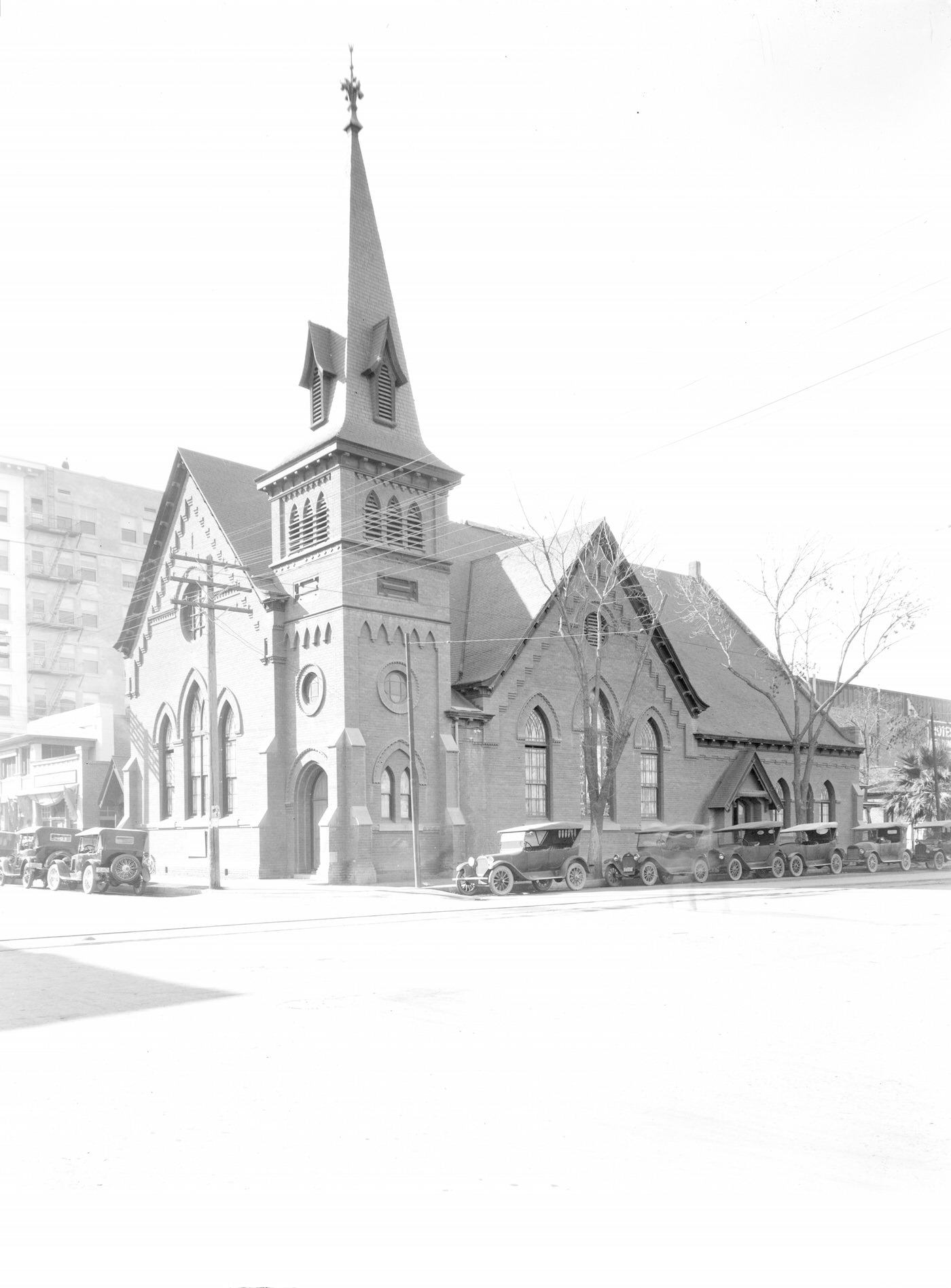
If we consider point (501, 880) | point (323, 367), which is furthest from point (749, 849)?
point (323, 367)

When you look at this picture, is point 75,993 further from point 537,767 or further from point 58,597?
point 58,597

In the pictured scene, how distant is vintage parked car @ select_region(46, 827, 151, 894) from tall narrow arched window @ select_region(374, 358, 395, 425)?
15.4 meters

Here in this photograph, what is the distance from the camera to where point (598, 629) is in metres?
36.6

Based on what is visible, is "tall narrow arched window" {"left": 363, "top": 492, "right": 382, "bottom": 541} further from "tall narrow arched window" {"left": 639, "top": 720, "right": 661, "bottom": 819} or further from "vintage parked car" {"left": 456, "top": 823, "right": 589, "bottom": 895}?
"tall narrow arched window" {"left": 639, "top": 720, "right": 661, "bottom": 819}

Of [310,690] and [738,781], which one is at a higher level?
[310,690]

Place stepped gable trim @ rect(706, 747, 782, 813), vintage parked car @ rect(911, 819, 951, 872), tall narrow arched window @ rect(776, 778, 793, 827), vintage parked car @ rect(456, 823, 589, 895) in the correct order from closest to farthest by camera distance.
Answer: vintage parked car @ rect(456, 823, 589, 895)
vintage parked car @ rect(911, 819, 951, 872)
stepped gable trim @ rect(706, 747, 782, 813)
tall narrow arched window @ rect(776, 778, 793, 827)

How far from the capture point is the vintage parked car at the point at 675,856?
33.2 meters

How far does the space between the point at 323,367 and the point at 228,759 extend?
44.6 ft

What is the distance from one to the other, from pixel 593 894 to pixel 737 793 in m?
19.9

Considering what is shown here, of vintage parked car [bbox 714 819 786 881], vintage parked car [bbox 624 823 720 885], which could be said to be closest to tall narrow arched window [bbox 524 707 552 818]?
vintage parked car [bbox 624 823 720 885]

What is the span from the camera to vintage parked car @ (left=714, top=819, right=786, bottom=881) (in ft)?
113

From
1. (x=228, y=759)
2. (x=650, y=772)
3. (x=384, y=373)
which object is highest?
(x=384, y=373)

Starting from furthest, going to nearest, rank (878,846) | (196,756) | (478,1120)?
(878,846) < (196,756) < (478,1120)

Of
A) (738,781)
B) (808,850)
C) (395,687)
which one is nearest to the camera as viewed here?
(395,687)
